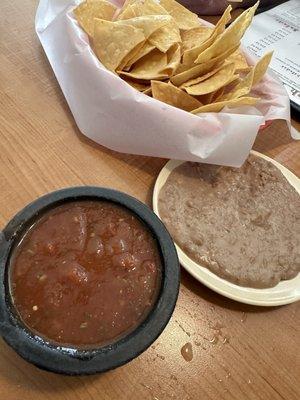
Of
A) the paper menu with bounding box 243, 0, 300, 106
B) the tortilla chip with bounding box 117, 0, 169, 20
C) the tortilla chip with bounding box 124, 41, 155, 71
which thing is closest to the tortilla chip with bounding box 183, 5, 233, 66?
the tortilla chip with bounding box 124, 41, 155, 71

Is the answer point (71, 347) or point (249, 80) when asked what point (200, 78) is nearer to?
point (249, 80)

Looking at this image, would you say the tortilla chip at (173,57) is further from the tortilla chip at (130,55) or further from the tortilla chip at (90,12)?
the tortilla chip at (90,12)

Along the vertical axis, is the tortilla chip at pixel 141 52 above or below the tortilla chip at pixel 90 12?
below

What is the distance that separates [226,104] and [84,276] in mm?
611

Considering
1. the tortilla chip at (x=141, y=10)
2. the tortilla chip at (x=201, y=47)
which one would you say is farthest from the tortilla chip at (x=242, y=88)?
the tortilla chip at (x=141, y=10)

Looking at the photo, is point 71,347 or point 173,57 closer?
point 71,347

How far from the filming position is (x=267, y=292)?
85cm

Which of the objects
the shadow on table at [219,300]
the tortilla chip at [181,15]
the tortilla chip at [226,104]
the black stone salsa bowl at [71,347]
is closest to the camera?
the black stone salsa bowl at [71,347]

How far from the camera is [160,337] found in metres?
0.80

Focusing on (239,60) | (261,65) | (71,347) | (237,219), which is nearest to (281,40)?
(239,60)

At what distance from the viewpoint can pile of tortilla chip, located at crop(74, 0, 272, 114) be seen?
104cm

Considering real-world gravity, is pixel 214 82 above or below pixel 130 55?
below

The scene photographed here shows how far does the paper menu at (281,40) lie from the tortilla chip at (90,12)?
0.59 m

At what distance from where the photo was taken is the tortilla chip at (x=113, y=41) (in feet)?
3.46
